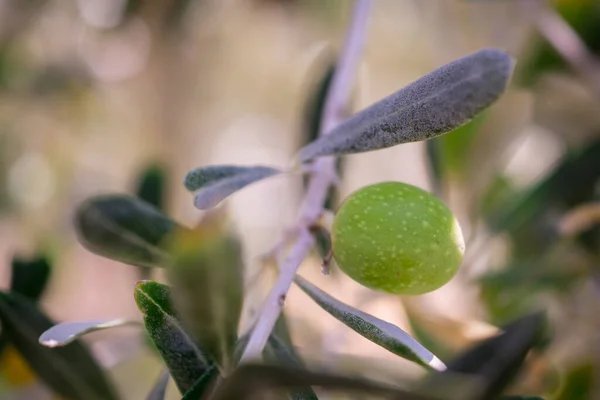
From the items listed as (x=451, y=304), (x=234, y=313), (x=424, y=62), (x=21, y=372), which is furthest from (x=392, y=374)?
(x=424, y=62)

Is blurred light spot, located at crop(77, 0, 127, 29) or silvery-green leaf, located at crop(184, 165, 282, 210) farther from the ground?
blurred light spot, located at crop(77, 0, 127, 29)

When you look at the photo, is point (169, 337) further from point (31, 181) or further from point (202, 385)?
point (31, 181)

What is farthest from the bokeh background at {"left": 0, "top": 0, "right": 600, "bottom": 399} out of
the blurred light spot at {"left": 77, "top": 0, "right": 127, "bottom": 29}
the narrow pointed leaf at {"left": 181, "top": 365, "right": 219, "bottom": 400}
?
the narrow pointed leaf at {"left": 181, "top": 365, "right": 219, "bottom": 400}

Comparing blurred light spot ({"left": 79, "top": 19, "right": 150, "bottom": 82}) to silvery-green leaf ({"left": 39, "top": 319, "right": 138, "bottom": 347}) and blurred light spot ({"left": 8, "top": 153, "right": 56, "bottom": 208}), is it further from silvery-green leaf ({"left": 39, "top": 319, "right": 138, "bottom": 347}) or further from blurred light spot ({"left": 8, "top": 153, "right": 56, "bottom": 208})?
silvery-green leaf ({"left": 39, "top": 319, "right": 138, "bottom": 347})

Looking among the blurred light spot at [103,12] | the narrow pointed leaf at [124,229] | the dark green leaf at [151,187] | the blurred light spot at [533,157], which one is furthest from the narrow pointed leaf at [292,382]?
the blurred light spot at [103,12]

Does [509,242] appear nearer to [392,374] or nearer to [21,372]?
[392,374]

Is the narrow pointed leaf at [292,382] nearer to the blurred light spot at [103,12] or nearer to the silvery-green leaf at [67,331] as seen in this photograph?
the silvery-green leaf at [67,331]
